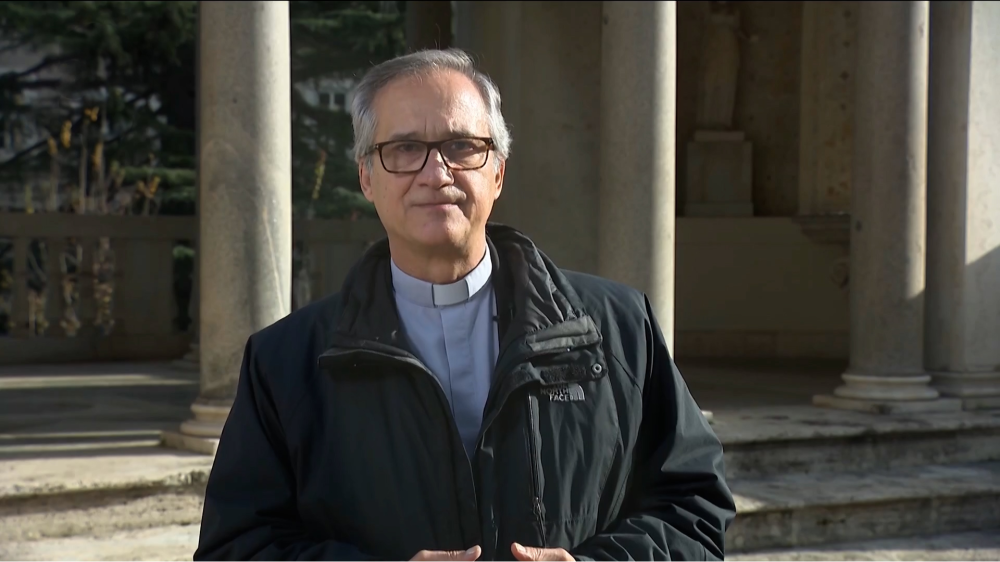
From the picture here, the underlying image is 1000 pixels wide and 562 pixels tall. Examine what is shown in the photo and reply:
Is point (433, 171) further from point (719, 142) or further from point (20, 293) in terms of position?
point (719, 142)

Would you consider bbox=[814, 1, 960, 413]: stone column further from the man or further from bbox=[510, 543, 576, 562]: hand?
bbox=[510, 543, 576, 562]: hand

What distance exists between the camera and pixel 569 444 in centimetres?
251

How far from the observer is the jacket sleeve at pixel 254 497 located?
2.42 metres

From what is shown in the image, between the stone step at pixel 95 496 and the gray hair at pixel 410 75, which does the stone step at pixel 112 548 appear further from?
the gray hair at pixel 410 75

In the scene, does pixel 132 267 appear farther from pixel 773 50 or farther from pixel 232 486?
pixel 232 486

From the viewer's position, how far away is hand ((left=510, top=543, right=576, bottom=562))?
238 centimetres

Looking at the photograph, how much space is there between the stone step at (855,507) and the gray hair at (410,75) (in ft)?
16.0

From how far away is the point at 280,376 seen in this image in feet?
8.24

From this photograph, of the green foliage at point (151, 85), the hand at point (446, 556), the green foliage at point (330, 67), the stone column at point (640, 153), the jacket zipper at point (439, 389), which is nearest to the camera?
the hand at point (446, 556)

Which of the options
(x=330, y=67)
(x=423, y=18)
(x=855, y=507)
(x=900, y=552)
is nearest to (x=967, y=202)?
(x=855, y=507)

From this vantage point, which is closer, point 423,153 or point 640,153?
point 423,153

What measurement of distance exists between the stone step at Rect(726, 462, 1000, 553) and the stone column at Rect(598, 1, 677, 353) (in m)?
1.36

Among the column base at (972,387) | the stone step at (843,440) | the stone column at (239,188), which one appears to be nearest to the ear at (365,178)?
the stone column at (239,188)

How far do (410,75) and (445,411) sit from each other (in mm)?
702
